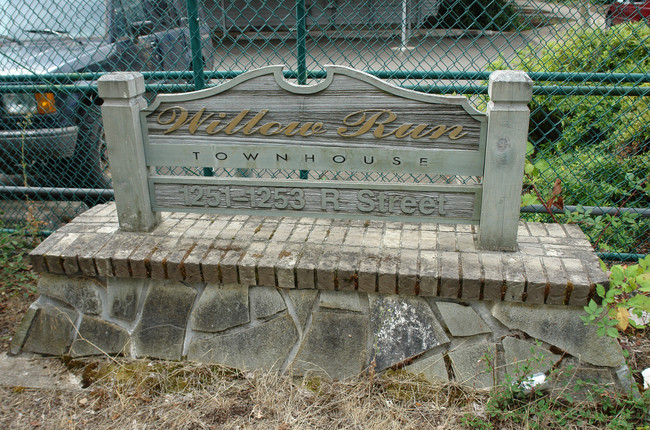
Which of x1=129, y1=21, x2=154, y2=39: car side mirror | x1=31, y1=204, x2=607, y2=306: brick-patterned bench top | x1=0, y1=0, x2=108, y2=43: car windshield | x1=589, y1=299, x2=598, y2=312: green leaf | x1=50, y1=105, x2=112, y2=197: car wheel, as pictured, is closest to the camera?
x1=589, y1=299, x2=598, y2=312: green leaf

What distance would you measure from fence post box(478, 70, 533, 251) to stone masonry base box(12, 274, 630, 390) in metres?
0.35

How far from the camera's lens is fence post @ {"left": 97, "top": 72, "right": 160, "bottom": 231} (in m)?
2.62

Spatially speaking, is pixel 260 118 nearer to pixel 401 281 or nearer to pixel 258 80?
pixel 258 80

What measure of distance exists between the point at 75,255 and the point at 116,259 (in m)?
0.22

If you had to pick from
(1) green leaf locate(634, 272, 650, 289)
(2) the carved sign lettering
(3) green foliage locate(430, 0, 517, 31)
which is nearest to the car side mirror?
(2) the carved sign lettering

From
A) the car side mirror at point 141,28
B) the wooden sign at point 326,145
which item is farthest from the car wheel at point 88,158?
the wooden sign at point 326,145

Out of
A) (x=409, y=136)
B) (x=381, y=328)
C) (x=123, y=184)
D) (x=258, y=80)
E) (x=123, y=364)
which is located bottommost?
(x=123, y=364)

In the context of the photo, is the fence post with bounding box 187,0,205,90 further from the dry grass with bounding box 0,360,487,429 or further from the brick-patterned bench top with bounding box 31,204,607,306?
the dry grass with bounding box 0,360,487,429

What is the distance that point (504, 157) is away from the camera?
2.47m

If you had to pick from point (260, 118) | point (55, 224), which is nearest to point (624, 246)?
point (260, 118)

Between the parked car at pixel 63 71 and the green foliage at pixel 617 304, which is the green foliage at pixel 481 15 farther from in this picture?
the parked car at pixel 63 71

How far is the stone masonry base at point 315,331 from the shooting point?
2.53 m

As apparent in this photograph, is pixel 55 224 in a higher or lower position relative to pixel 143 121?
lower

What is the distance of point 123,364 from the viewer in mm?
2809
